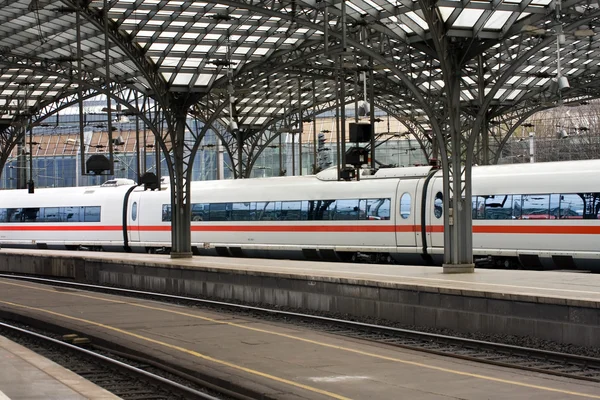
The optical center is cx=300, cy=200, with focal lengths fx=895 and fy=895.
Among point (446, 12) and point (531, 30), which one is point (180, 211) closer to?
point (446, 12)

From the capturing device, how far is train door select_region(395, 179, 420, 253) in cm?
3142

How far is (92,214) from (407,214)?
21.9m

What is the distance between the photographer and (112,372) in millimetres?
15016

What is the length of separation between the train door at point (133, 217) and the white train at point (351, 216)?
0.06 metres

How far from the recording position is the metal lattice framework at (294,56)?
25.9 meters

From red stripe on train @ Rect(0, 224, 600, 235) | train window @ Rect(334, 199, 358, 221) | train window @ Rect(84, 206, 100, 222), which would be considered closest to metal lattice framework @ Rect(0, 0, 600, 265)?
red stripe on train @ Rect(0, 224, 600, 235)

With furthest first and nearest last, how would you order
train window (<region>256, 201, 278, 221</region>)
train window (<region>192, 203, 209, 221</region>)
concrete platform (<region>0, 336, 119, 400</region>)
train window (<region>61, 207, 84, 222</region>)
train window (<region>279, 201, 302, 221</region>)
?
train window (<region>61, 207, 84, 222</region>), train window (<region>192, 203, 209, 221</region>), train window (<region>256, 201, 278, 221</region>), train window (<region>279, 201, 302, 221</region>), concrete platform (<region>0, 336, 119, 400</region>)

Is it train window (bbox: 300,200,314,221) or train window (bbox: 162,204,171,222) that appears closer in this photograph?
train window (bbox: 300,200,314,221)

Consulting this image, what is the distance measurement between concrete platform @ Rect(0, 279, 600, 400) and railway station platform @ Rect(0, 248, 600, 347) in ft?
8.22

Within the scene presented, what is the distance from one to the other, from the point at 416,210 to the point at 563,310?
14.8 metres

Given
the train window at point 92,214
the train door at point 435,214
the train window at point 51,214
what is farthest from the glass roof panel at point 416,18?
the train window at point 51,214

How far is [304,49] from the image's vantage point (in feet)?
127

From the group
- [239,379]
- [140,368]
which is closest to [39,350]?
[140,368]

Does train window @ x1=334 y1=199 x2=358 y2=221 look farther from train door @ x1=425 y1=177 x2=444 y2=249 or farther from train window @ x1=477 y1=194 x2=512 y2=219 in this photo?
train window @ x1=477 y1=194 x2=512 y2=219
